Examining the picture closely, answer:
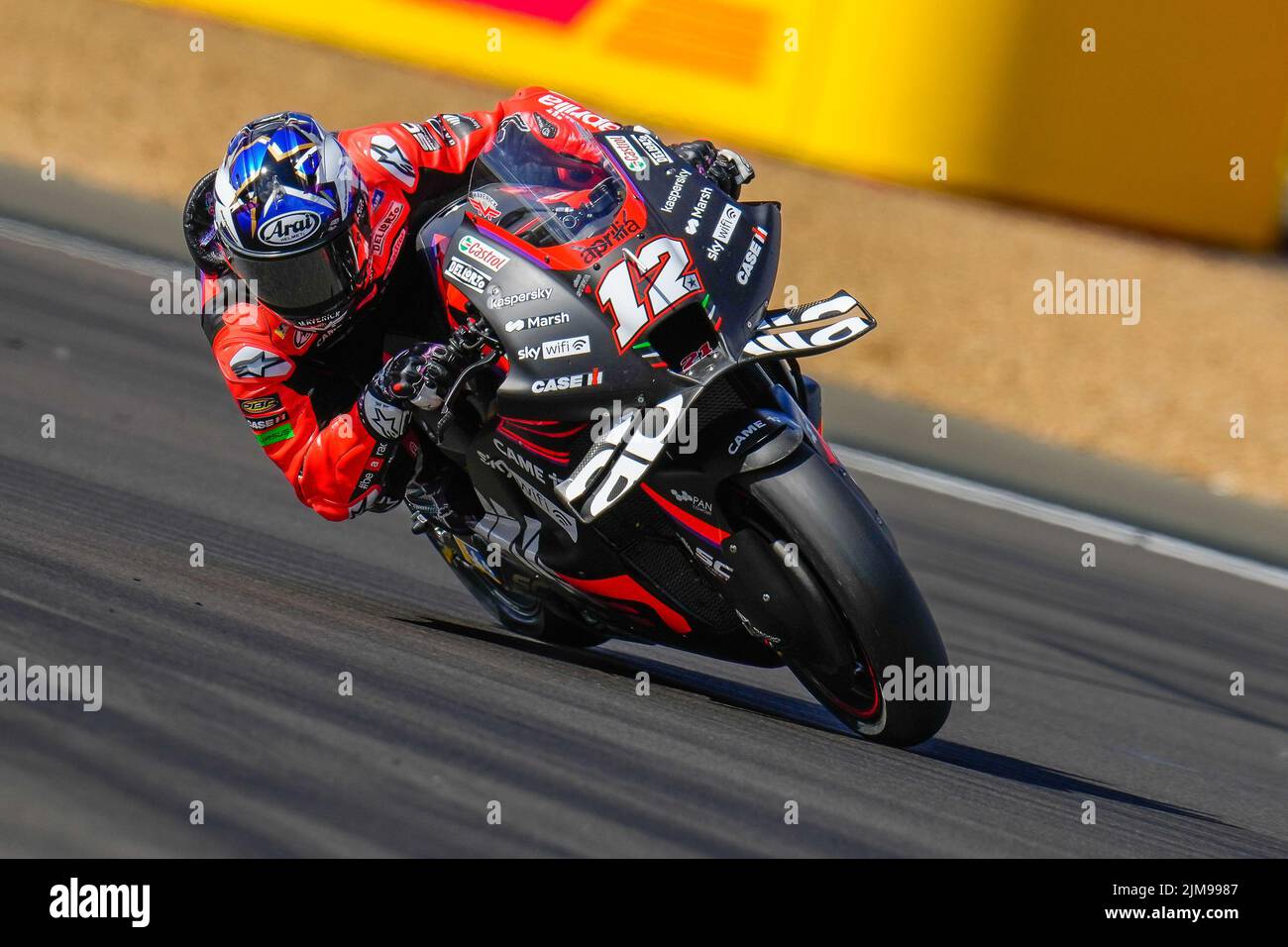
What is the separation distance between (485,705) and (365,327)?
1.31m

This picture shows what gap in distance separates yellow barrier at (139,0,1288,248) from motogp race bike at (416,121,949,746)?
8.18 meters

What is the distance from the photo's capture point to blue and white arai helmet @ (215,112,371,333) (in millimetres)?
4777

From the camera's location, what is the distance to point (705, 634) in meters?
5.14

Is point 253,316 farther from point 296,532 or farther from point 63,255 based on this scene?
point 63,255

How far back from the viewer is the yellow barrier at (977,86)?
1264 cm

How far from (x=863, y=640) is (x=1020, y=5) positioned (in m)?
9.08

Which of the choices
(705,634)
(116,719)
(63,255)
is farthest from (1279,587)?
(63,255)

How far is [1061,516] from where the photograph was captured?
9.51 metres
